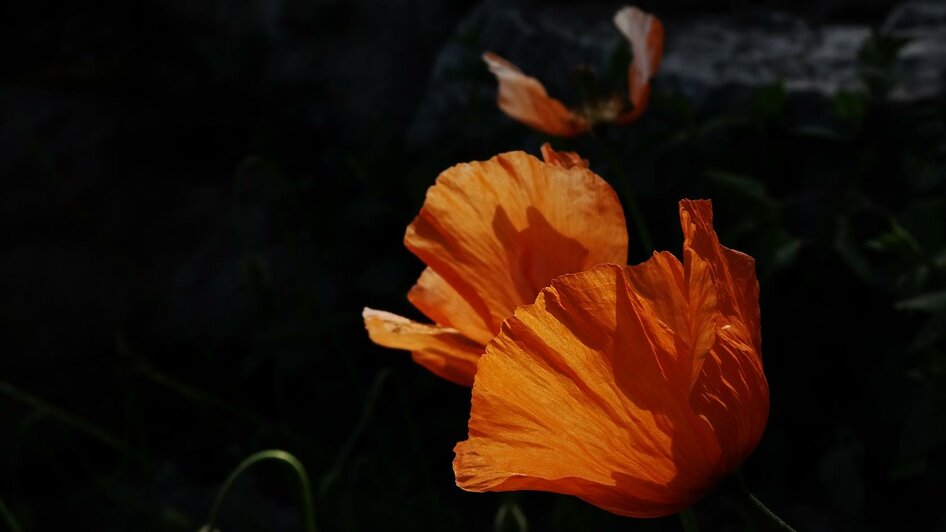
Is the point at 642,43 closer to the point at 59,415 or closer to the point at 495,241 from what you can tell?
the point at 495,241

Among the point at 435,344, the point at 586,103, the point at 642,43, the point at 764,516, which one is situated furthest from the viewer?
the point at 586,103

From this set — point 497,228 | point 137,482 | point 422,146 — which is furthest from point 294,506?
point 497,228

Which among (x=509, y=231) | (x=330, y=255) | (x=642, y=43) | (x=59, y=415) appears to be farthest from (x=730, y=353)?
(x=330, y=255)

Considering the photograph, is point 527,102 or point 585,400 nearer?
point 585,400

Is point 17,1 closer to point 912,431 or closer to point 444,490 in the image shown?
point 444,490

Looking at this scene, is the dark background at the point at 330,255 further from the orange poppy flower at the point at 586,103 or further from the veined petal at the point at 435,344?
the veined petal at the point at 435,344

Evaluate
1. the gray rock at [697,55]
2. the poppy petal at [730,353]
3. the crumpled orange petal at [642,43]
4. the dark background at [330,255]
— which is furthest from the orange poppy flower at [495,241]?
the gray rock at [697,55]
